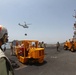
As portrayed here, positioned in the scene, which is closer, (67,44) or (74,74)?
(74,74)

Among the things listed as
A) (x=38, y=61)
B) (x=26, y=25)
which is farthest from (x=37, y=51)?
(x=26, y=25)

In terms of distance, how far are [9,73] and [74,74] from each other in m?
12.0

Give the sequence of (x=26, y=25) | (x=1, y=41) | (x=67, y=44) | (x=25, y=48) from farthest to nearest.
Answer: (x=26, y=25) → (x=67, y=44) → (x=25, y=48) → (x=1, y=41)

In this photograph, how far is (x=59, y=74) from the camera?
13.4m

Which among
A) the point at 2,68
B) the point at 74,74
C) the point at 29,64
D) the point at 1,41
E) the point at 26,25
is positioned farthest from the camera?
the point at 26,25

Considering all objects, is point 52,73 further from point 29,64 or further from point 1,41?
point 1,41

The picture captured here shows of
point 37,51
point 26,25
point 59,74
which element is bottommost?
point 59,74

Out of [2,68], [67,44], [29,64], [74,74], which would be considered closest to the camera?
[2,68]

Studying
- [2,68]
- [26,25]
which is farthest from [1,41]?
[26,25]

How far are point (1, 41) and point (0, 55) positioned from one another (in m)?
0.33

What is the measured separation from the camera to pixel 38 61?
19016 millimetres

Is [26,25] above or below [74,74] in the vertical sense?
above

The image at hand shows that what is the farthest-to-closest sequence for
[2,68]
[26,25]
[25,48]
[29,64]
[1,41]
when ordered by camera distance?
[26,25] < [25,48] < [29,64] < [1,41] < [2,68]

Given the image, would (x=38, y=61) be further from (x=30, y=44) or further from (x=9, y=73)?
(x=9, y=73)
